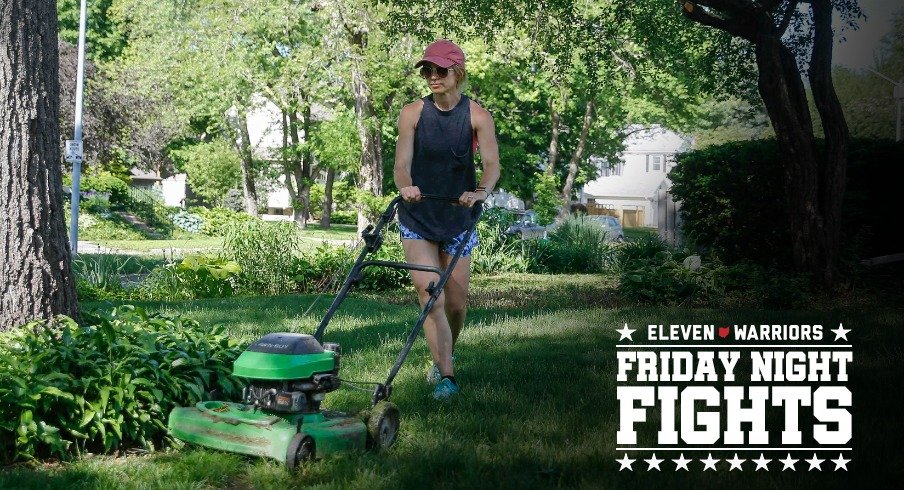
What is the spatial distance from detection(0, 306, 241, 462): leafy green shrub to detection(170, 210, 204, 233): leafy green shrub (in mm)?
31668

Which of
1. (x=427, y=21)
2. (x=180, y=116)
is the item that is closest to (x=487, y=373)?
(x=427, y=21)

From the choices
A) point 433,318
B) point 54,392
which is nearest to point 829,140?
point 433,318

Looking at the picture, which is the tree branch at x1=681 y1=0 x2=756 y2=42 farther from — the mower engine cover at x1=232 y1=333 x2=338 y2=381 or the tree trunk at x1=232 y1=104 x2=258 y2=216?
the tree trunk at x1=232 y1=104 x2=258 y2=216

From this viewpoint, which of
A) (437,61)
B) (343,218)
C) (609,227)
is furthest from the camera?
(343,218)

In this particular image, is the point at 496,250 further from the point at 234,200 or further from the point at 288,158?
the point at 234,200

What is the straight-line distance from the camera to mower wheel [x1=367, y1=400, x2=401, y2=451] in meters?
4.58

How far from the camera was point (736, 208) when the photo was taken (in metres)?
13.8

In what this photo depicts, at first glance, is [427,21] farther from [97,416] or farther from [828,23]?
[97,416]

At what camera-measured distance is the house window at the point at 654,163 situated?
75.5 meters

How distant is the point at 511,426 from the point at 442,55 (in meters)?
2.13

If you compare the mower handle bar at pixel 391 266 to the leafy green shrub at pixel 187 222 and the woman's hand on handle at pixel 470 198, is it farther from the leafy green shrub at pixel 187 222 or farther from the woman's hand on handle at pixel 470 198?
the leafy green shrub at pixel 187 222

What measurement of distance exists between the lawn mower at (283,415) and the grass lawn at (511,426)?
0.29 ft

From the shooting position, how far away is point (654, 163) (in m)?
75.9

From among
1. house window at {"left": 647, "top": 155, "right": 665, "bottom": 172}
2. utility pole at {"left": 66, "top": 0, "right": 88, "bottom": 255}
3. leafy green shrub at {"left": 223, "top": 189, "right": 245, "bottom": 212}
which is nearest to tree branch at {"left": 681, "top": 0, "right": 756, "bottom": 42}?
utility pole at {"left": 66, "top": 0, "right": 88, "bottom": 255}
